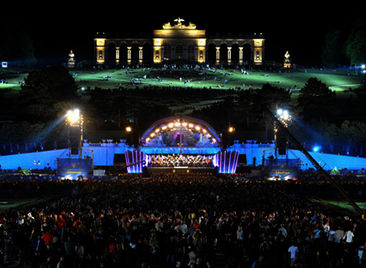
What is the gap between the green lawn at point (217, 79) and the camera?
10706 cm

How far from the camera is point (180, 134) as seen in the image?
5941cm

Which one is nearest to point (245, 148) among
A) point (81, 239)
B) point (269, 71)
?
point (81, 239)

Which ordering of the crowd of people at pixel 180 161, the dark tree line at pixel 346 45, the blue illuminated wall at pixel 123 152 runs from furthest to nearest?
the dark tree line at pixel 346 45, the blue illuminated wall at pixel 123 152, the crowd of people at pixel 180 161

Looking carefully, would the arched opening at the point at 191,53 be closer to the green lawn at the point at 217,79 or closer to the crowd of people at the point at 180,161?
the green lawn at the point at 217,79

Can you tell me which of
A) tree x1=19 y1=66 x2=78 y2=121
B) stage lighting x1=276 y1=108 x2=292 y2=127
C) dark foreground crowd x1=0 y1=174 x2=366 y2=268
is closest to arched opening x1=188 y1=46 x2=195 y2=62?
tree x1=19 y1=66 x2=78 y2=121

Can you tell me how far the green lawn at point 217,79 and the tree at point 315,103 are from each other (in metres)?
23.1

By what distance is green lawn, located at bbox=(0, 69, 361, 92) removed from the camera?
107062 millimetres

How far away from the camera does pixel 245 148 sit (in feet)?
213

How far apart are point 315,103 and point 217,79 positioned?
33.5m

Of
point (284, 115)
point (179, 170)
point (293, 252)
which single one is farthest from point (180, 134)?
point (293, 252)

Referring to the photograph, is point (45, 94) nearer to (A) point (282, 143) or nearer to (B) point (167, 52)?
(A) point (282, 143)

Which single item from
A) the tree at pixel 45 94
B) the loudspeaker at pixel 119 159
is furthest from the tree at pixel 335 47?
the loudspeaker at pixel 119 159

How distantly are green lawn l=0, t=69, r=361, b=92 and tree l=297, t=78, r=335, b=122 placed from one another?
23.1m

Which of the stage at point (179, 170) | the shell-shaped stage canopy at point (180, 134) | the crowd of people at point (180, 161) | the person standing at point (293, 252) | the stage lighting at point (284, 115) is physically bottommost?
the stage at point (179, 170)
